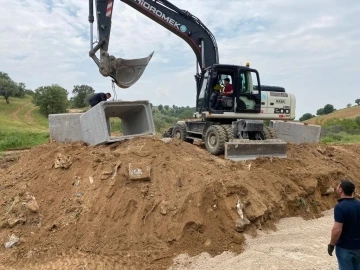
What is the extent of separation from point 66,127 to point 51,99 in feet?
117

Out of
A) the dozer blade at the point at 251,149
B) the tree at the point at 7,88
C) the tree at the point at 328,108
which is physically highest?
the tree at the point at 7,88

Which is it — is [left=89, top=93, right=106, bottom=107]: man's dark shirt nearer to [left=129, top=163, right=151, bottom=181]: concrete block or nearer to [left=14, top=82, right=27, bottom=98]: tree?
[left=129, top=163, right=151, bottom=181]: concrete block

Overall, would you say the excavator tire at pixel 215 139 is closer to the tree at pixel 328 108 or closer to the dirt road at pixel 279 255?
the dirt road at pixel 279 255

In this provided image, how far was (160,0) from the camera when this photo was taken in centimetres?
1008

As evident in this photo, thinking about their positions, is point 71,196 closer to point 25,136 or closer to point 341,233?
point 341,233

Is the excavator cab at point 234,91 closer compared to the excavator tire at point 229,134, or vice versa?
the excavator tire at point 229,134

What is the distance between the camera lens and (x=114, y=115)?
30.0 ft

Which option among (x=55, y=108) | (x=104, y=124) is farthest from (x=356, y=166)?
(x=55, y=108)

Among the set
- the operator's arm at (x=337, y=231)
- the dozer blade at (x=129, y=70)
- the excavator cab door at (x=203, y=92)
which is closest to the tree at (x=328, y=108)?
A: the excavator cab door at (x=203, y=92)

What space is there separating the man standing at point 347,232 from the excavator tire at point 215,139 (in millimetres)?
4364

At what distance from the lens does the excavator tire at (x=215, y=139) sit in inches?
327

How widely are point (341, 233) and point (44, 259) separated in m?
3.97

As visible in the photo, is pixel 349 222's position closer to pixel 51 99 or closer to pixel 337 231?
pixel 337 231

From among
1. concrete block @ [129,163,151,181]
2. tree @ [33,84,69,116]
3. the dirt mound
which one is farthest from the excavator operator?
tree @ [33,84,69,116]
